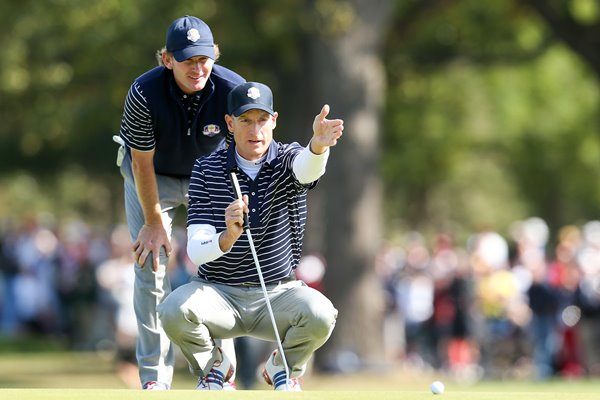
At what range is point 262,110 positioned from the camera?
824 cm

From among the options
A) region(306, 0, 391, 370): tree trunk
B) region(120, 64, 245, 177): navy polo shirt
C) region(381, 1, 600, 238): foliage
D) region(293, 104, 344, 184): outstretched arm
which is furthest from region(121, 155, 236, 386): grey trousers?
region(381, 1, 600, 238): foliage

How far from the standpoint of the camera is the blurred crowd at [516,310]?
19859 mm

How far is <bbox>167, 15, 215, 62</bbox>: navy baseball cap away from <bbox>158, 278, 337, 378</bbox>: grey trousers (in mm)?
1424

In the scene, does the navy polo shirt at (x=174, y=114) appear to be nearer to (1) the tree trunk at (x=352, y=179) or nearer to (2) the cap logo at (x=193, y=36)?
(2) the cap logo at (x=193, y=36)

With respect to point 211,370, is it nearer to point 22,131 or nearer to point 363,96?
point 363,96

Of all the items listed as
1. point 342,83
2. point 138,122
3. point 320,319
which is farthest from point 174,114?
point 342,83

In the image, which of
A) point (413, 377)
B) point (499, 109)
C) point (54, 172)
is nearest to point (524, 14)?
point (413, 377)

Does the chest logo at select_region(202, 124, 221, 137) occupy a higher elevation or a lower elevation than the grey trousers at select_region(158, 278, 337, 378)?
higher

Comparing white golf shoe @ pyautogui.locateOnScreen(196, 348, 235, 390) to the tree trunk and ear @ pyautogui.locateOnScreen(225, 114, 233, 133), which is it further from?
the tree trunk

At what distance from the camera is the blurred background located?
803 inches

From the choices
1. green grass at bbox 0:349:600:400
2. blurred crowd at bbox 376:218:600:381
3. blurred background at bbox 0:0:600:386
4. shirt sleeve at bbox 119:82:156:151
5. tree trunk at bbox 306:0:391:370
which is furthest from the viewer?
tree trunk at bbox 306:0:391:370

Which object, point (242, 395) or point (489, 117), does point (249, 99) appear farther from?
point (489, 117)

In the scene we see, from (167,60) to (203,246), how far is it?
4.77ft

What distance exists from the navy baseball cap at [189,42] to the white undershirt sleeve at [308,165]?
100cm
